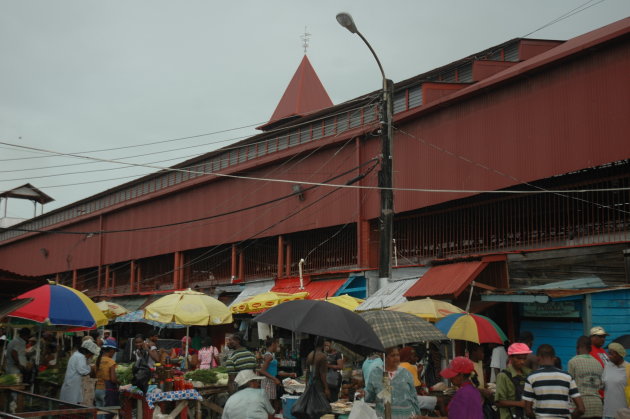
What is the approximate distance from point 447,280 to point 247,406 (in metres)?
10.1

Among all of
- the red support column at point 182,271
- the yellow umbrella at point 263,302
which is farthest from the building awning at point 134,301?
the yellow umbrella at point 263,302

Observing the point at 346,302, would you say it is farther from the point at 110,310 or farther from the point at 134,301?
the point at 134,301

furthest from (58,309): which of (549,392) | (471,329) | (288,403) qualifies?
(549,392)

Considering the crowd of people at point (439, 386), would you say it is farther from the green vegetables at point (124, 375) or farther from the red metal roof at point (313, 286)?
the red metal roof at point (313, 286)

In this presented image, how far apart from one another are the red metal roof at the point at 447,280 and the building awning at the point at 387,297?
32 centimetres

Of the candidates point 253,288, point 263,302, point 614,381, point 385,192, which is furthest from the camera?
point 253,288

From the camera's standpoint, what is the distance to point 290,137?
94.0 ft

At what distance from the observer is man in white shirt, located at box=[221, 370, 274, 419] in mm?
7441

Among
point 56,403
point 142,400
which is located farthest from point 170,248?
point 56,403

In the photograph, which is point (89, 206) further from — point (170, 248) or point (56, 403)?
point (56, 403)

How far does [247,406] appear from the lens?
7.46 meters

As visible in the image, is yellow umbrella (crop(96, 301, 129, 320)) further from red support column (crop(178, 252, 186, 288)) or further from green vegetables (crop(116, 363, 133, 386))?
green vegetables (crop(116, 363, 133, 386))

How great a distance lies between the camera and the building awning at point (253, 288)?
26047 mm

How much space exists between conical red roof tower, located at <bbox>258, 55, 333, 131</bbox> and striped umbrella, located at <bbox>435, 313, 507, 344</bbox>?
26.8 meters
